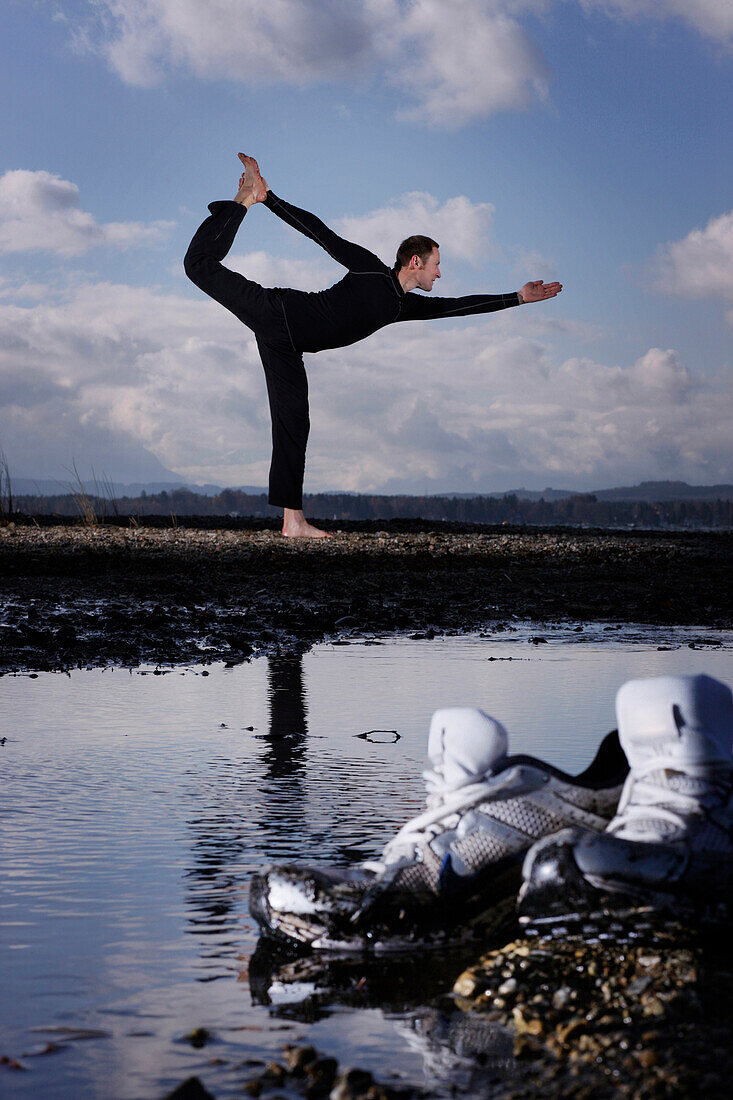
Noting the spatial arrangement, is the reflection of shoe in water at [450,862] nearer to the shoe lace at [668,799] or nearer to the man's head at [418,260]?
the shoe lace at [668,799]

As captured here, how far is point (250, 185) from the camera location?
8.56 m

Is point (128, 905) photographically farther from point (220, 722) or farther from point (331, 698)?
point (331, 698)

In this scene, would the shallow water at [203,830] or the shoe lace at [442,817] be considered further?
the shoe lace at [442,817]

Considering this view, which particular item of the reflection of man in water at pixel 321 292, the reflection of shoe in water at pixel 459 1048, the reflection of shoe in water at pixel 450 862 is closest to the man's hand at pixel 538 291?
the reflection of man in water at pixel 321 292

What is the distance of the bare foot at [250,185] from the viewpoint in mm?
8562

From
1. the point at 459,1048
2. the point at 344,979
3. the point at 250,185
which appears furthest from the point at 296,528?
the point at 459,1048

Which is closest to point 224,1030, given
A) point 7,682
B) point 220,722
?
point 220,722

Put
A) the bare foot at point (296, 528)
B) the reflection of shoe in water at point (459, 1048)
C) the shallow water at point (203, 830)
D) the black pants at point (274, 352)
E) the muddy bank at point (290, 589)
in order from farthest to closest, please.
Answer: the bare foot at point (296, 528), the black pants at point (274, 352), the muddy bank at point (290, 589), the shallow water at point (203, 830), the reflection of shoe in water at point (459, 1048)

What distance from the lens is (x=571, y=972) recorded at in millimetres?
1692

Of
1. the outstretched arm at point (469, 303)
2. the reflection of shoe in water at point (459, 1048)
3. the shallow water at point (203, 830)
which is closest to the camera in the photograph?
the reflection of shoe in water at point (459, 1048)

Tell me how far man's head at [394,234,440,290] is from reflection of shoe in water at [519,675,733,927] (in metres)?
7.02

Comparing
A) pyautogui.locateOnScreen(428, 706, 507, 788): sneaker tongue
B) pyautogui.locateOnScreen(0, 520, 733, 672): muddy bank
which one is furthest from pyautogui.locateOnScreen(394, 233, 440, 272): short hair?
pyautogui.locateOnScreen(428, 706, 507, 788): sneaker tongue

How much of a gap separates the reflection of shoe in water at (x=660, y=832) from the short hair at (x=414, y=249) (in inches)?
278

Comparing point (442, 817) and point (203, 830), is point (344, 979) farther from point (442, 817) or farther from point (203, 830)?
point (203, 830)
